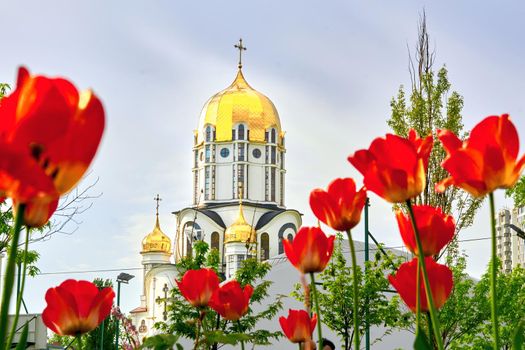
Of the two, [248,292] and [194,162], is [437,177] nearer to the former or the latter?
[248,292]

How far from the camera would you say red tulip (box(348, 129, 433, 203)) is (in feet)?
5.96

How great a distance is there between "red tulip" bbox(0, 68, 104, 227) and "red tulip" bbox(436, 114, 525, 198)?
0.77 metres

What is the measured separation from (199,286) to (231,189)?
68577 millimetres

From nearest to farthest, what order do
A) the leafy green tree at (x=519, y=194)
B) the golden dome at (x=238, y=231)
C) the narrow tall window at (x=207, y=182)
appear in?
the leafy green tree at (x=519, y=194), the golden dome at (x=238, y=231), the narrow tall window at (x=207, y=182)

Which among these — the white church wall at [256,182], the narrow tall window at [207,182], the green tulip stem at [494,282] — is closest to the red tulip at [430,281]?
the green tulip stem at [494,282]

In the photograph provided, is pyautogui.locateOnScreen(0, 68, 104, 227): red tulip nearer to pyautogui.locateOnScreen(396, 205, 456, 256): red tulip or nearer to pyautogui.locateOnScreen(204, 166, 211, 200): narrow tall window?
pyautogui.locateOnScreen(396, 205, 456, 256): red tulip

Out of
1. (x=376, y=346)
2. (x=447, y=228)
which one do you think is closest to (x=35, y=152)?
(x=447, y=228)

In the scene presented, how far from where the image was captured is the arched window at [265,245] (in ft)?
227

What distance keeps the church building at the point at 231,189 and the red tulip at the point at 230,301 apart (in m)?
63.4

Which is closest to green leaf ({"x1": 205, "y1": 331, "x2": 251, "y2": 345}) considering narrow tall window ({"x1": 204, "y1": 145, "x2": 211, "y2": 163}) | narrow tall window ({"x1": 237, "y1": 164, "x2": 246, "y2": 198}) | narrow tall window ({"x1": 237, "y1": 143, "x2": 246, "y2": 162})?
narrow tall window ({"x1": 237, "y1": 164, "x2": 246, "y2": 198})

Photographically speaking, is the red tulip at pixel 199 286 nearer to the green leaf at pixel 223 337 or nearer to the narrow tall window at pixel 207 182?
the green leaf at pixel 223 337

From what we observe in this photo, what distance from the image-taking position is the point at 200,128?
2943 inches

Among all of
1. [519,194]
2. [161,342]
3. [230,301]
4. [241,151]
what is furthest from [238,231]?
[161,342]

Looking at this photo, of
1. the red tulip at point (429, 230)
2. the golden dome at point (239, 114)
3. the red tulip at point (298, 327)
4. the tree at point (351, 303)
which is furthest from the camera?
the golden dome at point (239, 114)
